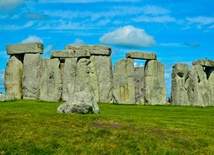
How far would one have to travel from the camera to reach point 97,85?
113 ft

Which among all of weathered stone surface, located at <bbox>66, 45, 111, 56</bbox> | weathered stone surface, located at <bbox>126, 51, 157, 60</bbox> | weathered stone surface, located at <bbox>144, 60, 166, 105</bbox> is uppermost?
weathered stone surface, located at <bbox>66, 45, 111, 56</bbox>

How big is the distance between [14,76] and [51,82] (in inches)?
142

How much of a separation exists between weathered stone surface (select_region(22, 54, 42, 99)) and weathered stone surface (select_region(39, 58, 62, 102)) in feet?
2.26

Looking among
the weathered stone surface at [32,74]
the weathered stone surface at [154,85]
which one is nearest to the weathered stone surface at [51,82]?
the weathered stone surface at [32,74]

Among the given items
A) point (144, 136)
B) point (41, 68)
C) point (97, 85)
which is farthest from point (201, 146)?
point (41, 68)

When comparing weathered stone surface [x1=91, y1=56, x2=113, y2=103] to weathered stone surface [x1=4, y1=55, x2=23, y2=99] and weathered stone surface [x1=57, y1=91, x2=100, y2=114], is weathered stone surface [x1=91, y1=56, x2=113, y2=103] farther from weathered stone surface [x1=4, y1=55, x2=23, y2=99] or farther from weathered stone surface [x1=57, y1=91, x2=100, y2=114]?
weathered stone surface [x1=57, y1=91, x2=100, y2=114]

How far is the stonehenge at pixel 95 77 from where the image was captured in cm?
3441

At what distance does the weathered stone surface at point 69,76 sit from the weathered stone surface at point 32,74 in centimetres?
219

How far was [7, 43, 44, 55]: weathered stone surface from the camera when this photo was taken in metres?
34.8

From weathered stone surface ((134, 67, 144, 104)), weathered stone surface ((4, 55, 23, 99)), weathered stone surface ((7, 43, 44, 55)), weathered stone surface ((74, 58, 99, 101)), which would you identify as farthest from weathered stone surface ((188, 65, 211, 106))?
weathered stone surface ((4, 55, 23, 99))

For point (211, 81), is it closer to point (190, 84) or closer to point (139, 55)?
point (190, 84)

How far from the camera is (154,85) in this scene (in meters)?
35.1

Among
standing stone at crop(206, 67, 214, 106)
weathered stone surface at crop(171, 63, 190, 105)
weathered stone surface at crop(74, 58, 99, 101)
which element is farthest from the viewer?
standing stone at crop(206, 67, 214, 106)

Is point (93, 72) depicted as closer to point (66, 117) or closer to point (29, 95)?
point (29, 95)
